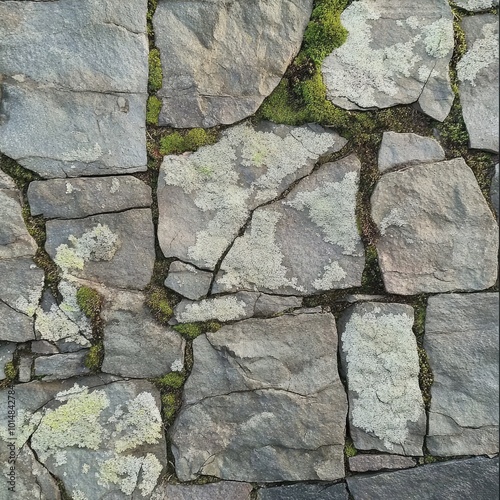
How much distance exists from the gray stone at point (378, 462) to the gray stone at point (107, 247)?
1750 mm

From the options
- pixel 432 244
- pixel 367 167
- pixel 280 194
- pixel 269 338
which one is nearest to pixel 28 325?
pixel 269 338

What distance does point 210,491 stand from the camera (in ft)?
10.5

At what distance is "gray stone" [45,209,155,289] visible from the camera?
10.1 ft

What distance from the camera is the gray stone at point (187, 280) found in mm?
3123

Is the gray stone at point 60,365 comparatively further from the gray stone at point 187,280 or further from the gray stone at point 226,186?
the gray stone at point 226,186

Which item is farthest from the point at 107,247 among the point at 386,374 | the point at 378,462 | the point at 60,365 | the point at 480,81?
the point at 480,81

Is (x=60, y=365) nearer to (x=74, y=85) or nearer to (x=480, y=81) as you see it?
(x=74, y=85)

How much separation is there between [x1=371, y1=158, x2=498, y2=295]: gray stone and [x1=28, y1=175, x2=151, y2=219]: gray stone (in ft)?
5.11

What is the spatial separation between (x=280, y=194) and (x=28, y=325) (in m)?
1.75

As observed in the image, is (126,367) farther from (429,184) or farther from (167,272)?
(429,184)

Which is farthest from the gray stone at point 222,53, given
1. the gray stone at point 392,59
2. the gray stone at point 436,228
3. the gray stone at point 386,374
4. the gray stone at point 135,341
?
the gray stone at point 386,374

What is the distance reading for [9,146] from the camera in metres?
3.02

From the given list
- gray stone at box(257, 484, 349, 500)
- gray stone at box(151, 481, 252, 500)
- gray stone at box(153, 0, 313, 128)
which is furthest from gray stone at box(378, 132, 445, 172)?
gray stone at box(151, 481, 252, 500)

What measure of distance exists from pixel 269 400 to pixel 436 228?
1.49m
